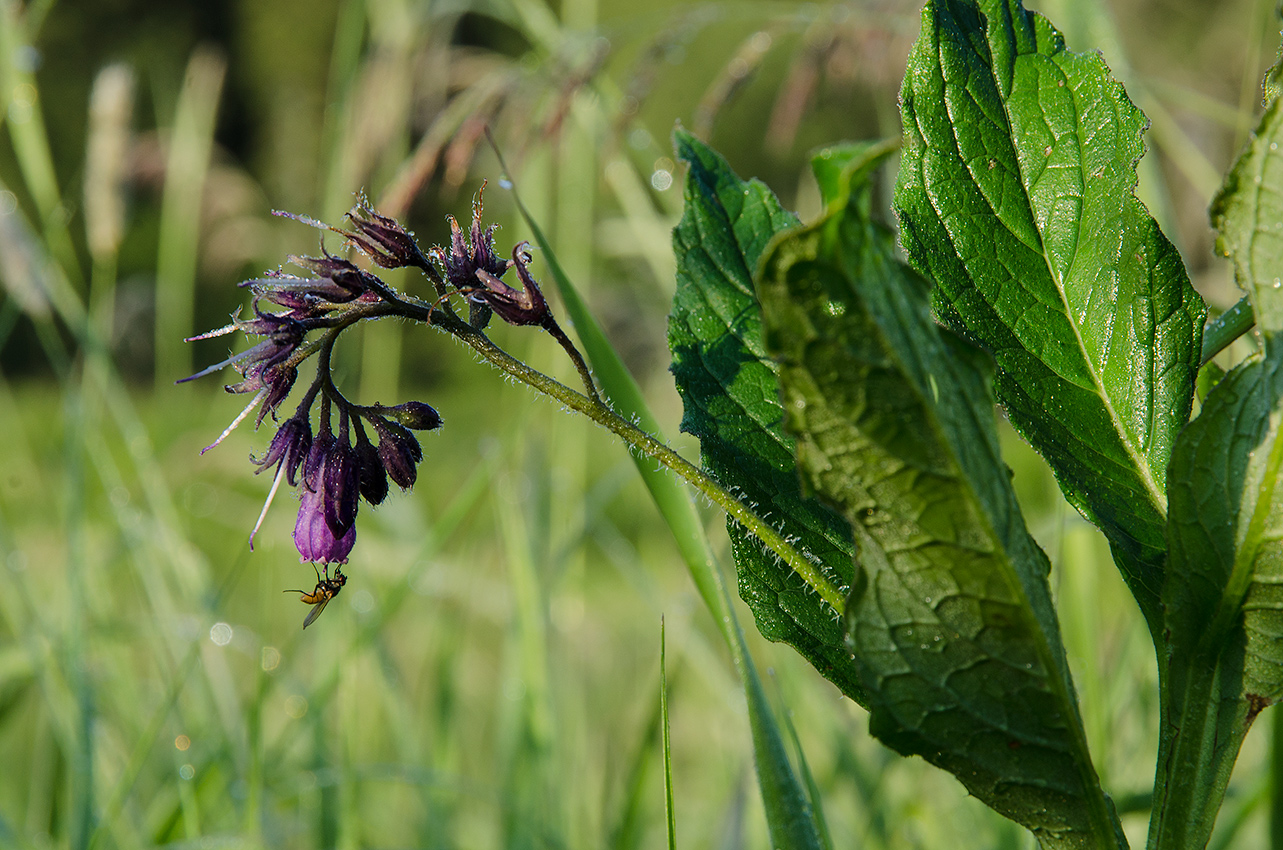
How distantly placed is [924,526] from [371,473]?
0.37 m

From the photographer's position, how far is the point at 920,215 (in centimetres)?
59

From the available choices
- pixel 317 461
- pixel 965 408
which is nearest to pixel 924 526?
pixel 965 408

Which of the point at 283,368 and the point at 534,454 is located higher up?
the point at 534,454

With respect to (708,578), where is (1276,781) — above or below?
below

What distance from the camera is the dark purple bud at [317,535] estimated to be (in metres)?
0.67

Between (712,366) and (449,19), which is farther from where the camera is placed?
(449,19)

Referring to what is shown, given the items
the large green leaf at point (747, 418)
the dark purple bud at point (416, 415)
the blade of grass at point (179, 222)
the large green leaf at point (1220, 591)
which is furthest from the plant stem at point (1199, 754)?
the blade of grass at point (179, 222)

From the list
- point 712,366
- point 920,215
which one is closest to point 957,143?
point 920,215

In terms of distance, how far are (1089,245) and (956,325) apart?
8 centimetres

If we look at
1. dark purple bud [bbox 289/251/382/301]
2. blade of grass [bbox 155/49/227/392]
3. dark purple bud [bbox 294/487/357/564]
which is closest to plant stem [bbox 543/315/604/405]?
dark purple bud [bbox 289/251/382/301]

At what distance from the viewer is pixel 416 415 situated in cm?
67

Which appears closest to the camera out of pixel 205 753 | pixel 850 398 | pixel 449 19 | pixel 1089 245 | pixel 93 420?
pixel 850 398

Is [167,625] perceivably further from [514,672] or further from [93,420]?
[514,672]

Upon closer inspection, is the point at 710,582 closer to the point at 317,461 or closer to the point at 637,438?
the point at 637,438
